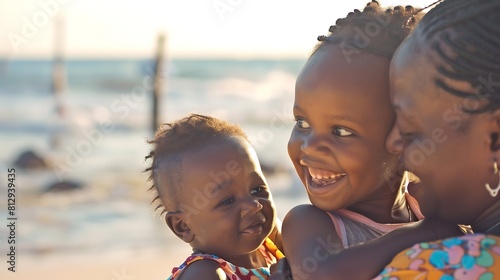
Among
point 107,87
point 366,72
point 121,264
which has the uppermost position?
point 107,87

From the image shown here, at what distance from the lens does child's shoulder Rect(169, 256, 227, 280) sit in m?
3.15

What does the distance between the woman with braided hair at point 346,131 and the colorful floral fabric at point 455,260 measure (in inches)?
16.4

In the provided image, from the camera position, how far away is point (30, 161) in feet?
48.8

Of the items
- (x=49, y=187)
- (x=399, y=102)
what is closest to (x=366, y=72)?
(x=399, y=102)

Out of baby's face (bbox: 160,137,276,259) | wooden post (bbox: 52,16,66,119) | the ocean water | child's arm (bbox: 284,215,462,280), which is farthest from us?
wooden post (bbox: 52,16,66,119)

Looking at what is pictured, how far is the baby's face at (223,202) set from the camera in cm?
337

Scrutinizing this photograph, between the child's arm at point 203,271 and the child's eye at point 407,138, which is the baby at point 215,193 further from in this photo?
the child's eye at point 407,138

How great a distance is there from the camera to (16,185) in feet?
44.1

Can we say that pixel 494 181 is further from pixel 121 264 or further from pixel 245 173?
pixel 121 264

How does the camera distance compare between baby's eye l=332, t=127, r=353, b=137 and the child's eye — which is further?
baby's eye l=332, t=127, r=353, b=137

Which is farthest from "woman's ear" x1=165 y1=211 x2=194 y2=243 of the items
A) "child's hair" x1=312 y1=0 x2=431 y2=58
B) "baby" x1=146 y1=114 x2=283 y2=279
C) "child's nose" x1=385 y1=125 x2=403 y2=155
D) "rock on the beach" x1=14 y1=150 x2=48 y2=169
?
"rock on the beach" x1=14 y1=150 x2=48 y2=169

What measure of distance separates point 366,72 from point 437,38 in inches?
17.5

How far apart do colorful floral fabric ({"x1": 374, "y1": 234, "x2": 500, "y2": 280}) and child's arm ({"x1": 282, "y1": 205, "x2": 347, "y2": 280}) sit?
0.32m

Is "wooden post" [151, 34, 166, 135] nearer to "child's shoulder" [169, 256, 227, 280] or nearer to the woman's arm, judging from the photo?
"child's shoulder" [169, 256, 227, 280]
